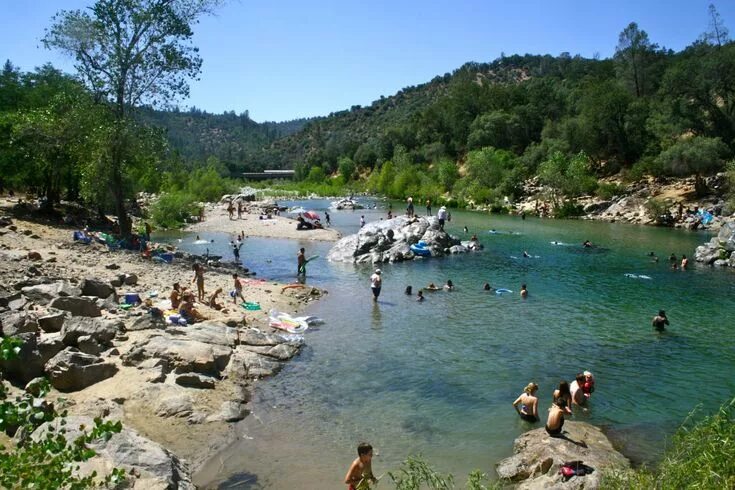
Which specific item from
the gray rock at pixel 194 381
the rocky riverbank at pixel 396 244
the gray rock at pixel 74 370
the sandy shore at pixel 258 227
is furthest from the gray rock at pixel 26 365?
the sandy shore at pixel 258 227

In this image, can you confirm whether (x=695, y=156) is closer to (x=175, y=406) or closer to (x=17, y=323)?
(x=175, y=406)

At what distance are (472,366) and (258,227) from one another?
46871 millimetres

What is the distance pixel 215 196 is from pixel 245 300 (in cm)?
8046

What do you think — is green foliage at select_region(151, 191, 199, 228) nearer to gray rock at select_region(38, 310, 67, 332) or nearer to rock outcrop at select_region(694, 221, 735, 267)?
gray rock at select_region(38, 310, 67, 332)

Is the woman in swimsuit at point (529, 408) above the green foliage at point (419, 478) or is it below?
below

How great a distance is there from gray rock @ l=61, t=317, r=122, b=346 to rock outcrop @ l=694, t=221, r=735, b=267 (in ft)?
130

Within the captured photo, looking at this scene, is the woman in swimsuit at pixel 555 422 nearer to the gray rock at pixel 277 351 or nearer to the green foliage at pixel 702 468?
the green foliage at pixel 702 468

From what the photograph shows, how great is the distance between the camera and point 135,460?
10.3 metres

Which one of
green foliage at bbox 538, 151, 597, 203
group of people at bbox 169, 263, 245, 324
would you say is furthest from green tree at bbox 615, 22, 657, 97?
group of people at bbox 169, 263, 245, 324

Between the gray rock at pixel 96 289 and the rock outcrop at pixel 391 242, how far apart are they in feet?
71.8

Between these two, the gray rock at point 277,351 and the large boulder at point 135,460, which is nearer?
the large boulder at point 135,460

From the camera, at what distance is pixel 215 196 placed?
10331 centimetres

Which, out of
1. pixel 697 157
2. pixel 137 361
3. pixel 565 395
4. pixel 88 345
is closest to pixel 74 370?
pixel 88 345

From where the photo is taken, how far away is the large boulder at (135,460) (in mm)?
→ 9781
